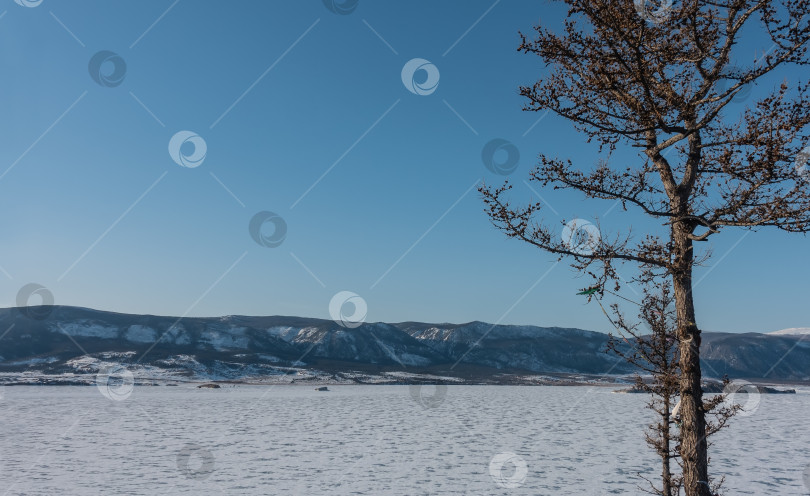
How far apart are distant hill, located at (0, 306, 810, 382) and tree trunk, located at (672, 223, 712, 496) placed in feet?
275

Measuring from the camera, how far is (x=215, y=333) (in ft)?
465

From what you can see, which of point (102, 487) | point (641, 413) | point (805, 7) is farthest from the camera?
point (641, 413)

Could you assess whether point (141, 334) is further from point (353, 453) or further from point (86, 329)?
point (353, 453)

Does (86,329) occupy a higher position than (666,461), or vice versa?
(86,329)

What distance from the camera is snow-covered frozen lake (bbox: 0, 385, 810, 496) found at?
48.7 ft

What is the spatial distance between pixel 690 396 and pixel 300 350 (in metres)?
145

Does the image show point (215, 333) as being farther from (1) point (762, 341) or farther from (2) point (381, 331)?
(1) point (762, 341)

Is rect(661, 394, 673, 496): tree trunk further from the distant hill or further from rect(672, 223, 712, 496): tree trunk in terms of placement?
the distant hill

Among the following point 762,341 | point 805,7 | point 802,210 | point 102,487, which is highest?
point 762,341

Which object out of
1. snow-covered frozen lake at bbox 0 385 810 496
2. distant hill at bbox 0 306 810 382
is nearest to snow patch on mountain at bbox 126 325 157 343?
distant hill at bbox 0 306 810 382

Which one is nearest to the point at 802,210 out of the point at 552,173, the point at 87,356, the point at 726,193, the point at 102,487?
the point at 726,193

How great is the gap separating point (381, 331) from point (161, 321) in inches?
2552

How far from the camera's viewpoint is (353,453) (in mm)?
19734

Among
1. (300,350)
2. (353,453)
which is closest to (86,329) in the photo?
(300,350)
